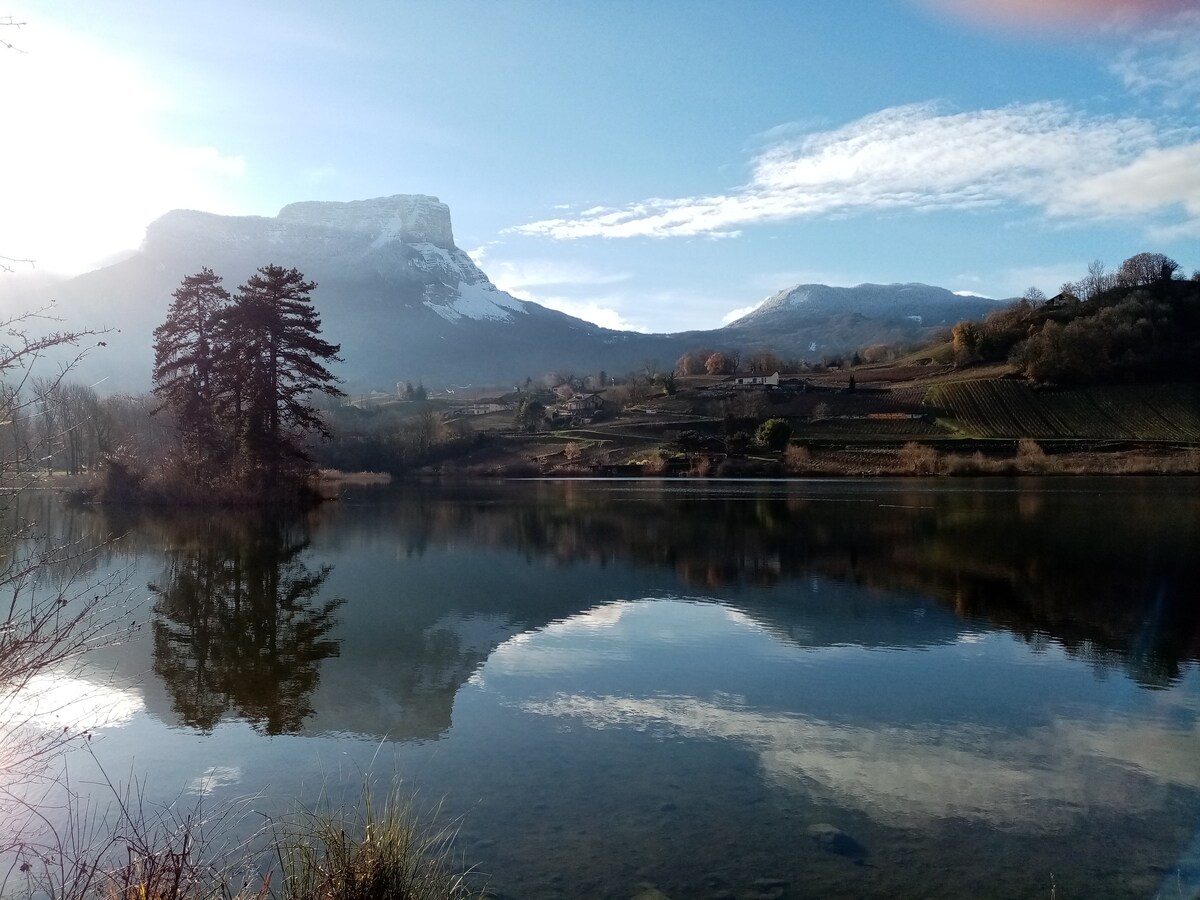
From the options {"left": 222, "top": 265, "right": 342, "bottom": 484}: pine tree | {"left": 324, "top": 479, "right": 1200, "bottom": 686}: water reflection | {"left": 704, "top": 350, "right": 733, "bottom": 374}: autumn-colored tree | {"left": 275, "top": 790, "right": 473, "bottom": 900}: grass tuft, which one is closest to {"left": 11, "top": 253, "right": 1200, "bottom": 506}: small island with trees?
{"left": 222, "top": 265, "right": 342, "bottom": 484}: pine tree

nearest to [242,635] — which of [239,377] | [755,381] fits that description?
[239,377]

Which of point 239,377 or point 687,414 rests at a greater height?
point 239,377

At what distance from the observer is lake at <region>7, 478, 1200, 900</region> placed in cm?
662

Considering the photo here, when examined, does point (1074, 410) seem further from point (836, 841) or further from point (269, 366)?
point (836, 841)

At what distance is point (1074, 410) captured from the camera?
78062mm

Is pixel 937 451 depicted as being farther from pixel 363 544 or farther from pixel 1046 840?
pixel 1046 840

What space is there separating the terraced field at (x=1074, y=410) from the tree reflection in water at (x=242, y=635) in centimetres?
6747

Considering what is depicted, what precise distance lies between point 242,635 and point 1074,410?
82.9 metres

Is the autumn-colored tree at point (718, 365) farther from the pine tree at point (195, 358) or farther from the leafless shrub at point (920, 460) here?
the pine tree at point (195, 358)

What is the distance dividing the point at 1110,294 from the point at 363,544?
106103 millimetres

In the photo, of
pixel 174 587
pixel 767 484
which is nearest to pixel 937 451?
pixel 767 484

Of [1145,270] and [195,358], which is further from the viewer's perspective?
[1145,270]

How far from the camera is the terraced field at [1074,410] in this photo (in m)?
71.9

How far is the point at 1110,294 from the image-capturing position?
101625 mm
